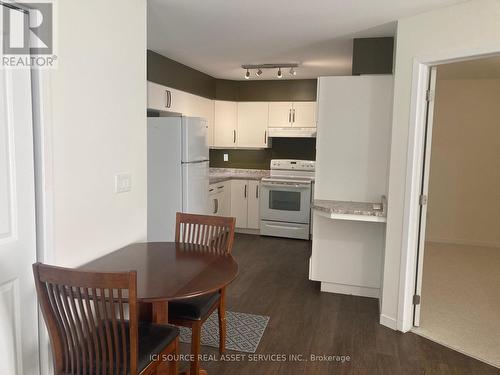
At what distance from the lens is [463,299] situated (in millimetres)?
3775

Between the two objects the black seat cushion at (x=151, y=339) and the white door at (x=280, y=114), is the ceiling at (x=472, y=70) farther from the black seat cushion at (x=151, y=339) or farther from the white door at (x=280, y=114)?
the black seat cushion at (x=151, y=339)

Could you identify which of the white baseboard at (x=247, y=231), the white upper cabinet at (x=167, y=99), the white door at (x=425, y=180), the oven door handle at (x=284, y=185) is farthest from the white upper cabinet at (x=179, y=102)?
the white door at (x=425, y=180)

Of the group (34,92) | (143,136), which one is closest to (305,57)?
(143,136)

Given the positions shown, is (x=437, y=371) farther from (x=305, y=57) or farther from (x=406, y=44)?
(x=305, y=57)

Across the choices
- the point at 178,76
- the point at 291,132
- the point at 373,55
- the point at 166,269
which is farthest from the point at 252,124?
the point at 166,269

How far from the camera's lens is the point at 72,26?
2010 mm

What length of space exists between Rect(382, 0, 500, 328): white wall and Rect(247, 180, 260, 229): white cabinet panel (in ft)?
10.3

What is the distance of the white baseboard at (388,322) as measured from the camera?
3.13m

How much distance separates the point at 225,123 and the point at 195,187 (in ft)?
7.58

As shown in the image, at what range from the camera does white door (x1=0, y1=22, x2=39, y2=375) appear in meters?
1.74

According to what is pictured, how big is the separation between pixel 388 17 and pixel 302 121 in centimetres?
310

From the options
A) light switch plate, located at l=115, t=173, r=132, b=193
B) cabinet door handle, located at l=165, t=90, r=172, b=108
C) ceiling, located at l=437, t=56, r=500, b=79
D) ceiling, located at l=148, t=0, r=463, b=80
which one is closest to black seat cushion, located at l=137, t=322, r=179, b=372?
light switch plate, located at l=115, t=173, r=132, b=193

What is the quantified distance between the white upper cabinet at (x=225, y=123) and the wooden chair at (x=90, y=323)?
4.86m

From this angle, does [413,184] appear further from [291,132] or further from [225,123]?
[225,123]
